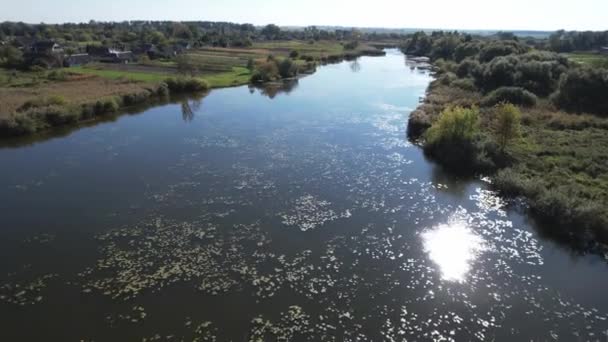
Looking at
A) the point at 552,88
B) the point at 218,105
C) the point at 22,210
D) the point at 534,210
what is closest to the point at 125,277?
the point at 22,210

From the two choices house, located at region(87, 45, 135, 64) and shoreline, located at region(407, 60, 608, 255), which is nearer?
shoreline, located at region(407, 60, 608, 255)

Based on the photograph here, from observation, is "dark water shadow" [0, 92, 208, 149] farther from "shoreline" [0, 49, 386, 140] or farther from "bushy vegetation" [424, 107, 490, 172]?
"bushy vegetation" [424, 107, 490, 172]

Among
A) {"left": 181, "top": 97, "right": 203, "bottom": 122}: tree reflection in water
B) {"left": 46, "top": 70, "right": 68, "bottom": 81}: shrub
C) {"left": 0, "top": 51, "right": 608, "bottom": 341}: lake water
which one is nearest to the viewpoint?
{"left": 0, "top": 51, "right": 608, "bottom": 341}: lake water

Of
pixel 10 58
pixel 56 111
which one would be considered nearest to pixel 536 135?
pixel 56 111

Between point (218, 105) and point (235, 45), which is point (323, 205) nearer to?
point (218, 105)

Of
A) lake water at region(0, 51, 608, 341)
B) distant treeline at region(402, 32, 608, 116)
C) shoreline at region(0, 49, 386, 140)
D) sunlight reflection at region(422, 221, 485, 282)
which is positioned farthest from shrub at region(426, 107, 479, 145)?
shoreline at region(0, 49, 386, 140)

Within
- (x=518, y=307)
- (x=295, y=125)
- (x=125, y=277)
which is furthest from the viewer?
(x=295, y=125)

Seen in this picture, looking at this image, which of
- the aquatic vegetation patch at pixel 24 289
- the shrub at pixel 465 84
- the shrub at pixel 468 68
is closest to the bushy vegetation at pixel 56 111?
the aquatic vegetation patch at pixel 24 289

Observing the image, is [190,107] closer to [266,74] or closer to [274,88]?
[274,88]
